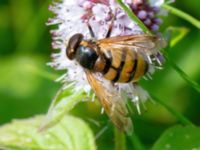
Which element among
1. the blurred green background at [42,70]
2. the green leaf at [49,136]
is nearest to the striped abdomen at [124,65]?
the green leaf at [49,136]

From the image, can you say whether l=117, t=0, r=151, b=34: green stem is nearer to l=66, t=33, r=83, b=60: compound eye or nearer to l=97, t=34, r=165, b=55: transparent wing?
l=97, t=34, r=165, b=55: transparent wing

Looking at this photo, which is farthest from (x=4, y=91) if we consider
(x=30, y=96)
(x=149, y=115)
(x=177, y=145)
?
(x=177, y=145)

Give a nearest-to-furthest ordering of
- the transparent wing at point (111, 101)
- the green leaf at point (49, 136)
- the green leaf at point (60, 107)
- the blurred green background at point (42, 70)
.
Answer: the transparent wing at point (111, 101)
the green leaf at point (60, 107)
the green leaf at point (49, 136)
the blurred green background at point (42, 70)

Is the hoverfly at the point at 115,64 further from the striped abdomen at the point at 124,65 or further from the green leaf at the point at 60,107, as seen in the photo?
the green leaf at the point at 60,107

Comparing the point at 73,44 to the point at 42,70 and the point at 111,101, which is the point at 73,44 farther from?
the point at 42,70

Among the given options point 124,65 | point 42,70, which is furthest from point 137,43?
point 42,70

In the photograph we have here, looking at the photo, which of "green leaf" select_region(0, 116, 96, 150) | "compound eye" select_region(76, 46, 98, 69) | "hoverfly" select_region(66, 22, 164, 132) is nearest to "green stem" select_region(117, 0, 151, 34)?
"hoverfly" select_region(66, 22, 164, 132)

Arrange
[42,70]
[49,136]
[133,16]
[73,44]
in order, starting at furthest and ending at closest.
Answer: [42,70]
[49,136]
[73,44]
[133,16]

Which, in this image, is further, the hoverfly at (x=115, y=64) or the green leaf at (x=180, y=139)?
the green leaf at (x=180, y=139)
